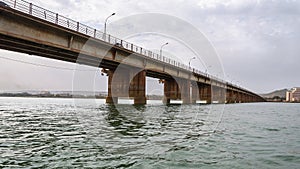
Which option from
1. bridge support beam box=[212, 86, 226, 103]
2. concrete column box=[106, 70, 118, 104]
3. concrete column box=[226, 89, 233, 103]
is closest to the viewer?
concrete column box=[106, 70, 118, 104]

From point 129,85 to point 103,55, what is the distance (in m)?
15.1

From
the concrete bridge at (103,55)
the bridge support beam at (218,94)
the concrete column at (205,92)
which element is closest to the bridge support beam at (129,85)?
the concrete bridge at (103,55)

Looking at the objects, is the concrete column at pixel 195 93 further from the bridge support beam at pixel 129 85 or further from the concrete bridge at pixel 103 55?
the bridge support beam at pixel 129 85

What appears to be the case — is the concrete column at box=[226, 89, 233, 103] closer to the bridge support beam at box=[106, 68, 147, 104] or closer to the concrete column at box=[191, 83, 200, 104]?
the concrete column at box=[191, 83, 200, 104]

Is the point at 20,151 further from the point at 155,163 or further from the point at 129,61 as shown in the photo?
the point at 129,61

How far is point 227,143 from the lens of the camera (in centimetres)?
1141

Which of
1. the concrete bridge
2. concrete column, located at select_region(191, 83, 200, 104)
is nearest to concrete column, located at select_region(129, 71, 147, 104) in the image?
the concrete bridge

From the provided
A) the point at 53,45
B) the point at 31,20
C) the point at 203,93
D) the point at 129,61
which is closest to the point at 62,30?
the point at 53,45

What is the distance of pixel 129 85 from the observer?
54.1 metres

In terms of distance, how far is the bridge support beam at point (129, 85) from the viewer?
53.2 metres

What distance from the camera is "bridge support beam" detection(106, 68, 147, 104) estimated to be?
53250 millimetres

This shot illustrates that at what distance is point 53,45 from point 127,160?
2549 centimetres

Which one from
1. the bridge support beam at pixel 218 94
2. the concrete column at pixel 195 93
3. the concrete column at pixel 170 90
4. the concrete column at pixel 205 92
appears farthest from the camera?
the bridge support beam at pixel 218 94

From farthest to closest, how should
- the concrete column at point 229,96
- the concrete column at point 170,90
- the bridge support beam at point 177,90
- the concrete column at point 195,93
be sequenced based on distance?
the concrete column at point 229,96 → the concrete column at point 195,93 → the concrete column at point 170,90 → the bridge support beam at point 177,90
